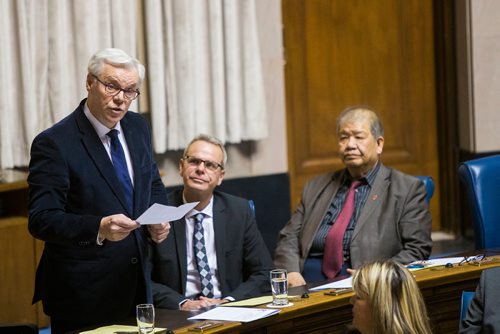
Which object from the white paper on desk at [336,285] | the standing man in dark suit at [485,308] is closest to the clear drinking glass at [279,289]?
the white paper on desk at [336,285]

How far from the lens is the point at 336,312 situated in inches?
147

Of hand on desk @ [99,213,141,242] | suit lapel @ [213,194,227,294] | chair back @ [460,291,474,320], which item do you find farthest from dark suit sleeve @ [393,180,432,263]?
hand on desk @ [99,213,141,242]

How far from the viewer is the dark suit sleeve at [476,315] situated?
3.24 m

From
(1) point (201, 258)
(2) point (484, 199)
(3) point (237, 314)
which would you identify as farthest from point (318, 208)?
(3) point (237, 314)

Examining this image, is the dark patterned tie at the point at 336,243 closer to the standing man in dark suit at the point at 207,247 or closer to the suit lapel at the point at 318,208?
the suit lapel at the point at 318,208

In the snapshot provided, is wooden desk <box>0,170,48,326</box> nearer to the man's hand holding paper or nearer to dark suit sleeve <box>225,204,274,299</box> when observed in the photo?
dark suit sleeve <box>225,204,274,299</box>

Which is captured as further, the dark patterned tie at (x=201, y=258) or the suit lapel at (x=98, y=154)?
the dark patterned tie at (x=201, y=258)

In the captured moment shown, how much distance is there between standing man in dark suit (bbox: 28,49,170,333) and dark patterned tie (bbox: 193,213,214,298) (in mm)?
616

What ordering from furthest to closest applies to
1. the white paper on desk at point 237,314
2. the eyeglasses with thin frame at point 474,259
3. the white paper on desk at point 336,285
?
the eyeglasses with thin frame at point 474,259
the white paper on desk at point 336,285
the white paper on desk at point 237,314

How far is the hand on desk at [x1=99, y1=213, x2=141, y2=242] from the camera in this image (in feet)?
10.7

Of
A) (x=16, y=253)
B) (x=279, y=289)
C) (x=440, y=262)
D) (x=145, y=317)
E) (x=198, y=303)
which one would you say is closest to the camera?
(x=145, y=317)

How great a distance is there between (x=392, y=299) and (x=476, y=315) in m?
0.44

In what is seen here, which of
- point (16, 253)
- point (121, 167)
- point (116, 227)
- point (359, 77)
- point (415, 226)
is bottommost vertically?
point (16, 253)

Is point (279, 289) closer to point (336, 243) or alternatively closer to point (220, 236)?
point (220, 236)
